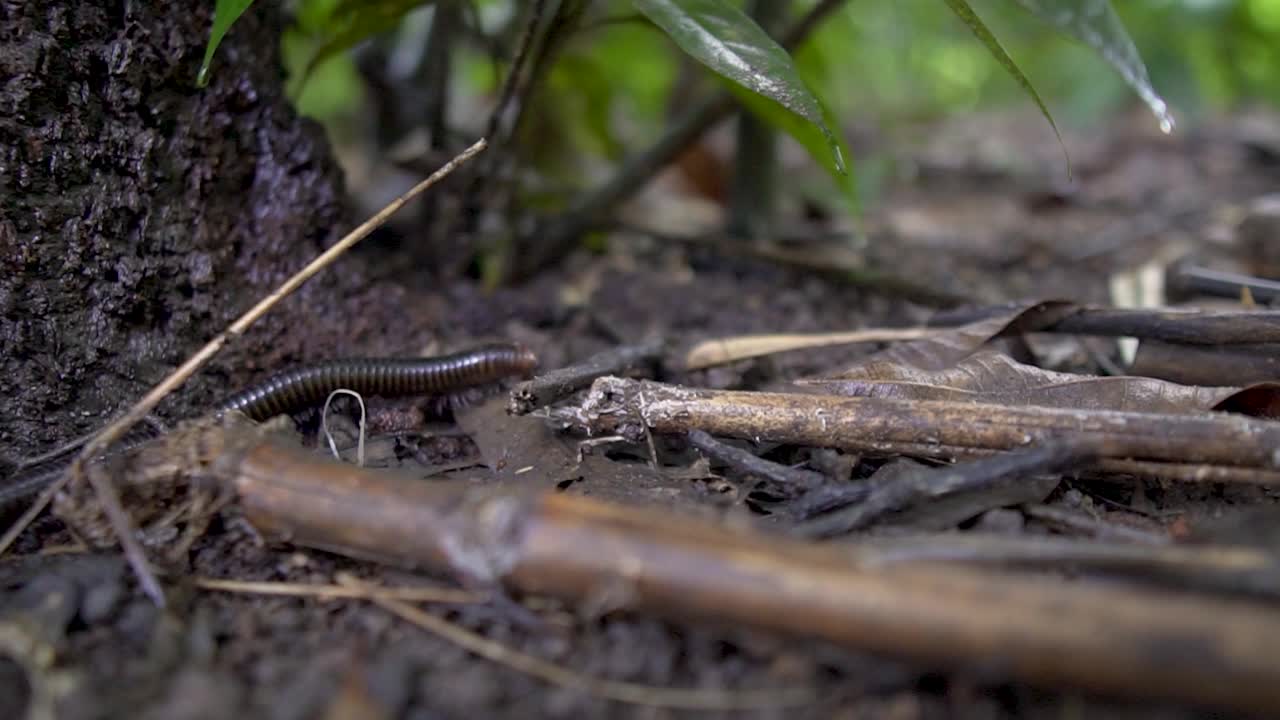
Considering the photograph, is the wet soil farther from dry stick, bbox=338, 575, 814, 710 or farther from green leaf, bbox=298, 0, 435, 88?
green leaf, bbox=298, 0, 435, 88

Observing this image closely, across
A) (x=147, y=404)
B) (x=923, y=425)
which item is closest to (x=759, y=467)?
(x=923, y=425)

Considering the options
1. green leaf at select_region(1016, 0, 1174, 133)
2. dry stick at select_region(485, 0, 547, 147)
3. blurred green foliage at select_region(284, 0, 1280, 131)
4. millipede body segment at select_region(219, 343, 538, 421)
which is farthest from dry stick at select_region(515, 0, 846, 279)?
green leaf at select_region(1016, 0, 1174, 133)

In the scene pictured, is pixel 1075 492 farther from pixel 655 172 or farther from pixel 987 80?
pixel 987 80

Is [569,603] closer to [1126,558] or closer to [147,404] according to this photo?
[1126,558]


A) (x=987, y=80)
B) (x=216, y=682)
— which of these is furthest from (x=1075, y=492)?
(x=987, y=80)

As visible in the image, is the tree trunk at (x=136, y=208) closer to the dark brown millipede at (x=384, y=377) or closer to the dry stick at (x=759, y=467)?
the dark brown millipede at (x=384, y=377)
